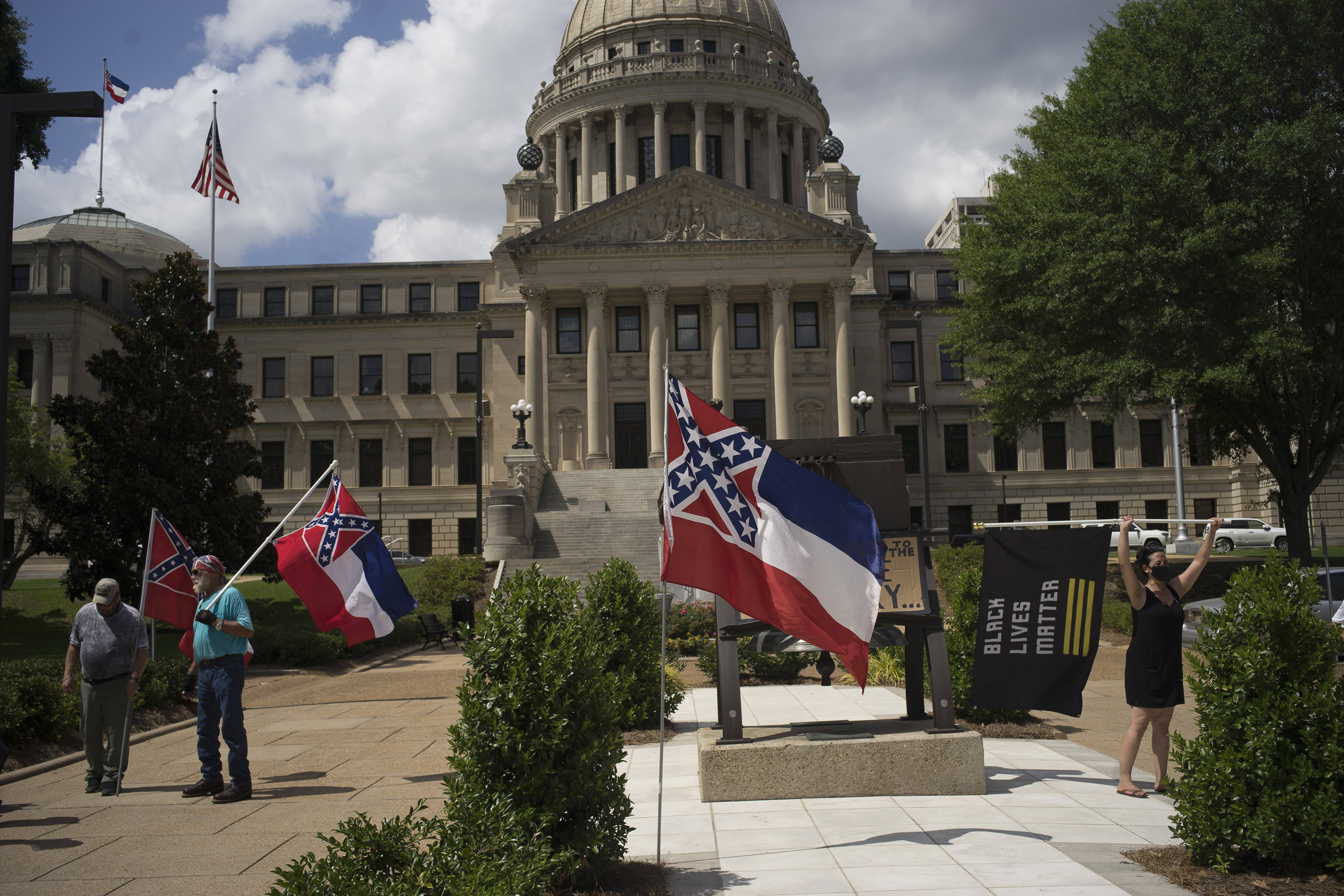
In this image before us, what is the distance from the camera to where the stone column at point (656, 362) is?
4712 centimetres

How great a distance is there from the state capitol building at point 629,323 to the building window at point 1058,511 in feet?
0.51

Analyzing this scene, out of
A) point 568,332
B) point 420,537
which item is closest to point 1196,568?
point 568,332

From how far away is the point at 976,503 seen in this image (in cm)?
5562

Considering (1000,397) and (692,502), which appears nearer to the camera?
(692,502)

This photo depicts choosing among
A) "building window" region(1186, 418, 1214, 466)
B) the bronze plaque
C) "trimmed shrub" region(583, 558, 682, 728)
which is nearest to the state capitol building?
"building window" region(1186, 418, 1214, 466)

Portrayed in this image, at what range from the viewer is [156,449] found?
23812mm

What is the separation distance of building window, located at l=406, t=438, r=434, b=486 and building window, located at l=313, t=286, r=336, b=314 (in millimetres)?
9750

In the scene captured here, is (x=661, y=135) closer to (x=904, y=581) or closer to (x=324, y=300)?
(x=324, y=300)

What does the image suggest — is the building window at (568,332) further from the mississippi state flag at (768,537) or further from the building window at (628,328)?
the mississippi state flag at (768,537)

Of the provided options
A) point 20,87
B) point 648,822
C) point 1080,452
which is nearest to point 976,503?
point 1080,452

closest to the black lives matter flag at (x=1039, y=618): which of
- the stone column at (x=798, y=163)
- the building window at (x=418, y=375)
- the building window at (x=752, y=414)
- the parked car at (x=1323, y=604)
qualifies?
the parked car at (x=1323, y=604)

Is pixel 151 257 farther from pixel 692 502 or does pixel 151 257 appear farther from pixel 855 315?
pixel 692 502

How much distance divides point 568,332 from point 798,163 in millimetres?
26913

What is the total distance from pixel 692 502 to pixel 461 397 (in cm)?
5170
